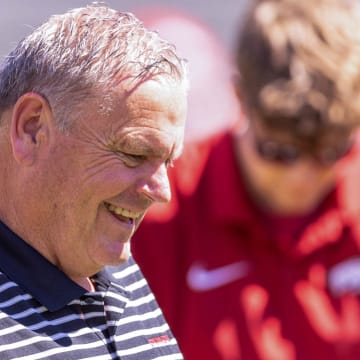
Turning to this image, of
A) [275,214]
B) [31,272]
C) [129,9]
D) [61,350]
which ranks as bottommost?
[61,350]

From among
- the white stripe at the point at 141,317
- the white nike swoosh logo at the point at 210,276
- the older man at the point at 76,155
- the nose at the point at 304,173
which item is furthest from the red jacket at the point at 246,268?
the older man at the point at 76,155

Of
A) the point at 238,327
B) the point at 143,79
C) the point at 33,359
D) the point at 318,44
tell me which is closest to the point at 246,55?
the point at 318,44

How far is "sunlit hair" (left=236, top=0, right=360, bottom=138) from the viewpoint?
3.33m

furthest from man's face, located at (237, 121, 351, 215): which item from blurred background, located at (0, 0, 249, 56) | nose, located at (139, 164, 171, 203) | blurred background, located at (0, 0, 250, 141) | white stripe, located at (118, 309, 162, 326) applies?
blurred background, located at (0, 0, 249, 56)

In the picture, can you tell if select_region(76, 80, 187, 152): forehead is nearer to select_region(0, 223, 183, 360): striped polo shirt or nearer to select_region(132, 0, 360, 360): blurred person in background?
select_region(0, 223, 183, 360): striped polo shirt

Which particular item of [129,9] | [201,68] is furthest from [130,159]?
[129,9]

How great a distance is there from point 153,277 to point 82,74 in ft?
4.20

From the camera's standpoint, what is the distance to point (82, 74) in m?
2.18

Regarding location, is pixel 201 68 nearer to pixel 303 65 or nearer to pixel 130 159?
pixel 303 65

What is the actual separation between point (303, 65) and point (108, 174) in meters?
1.28

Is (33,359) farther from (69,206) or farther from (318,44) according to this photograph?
(318,44)

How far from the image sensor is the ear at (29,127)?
87.0 inches

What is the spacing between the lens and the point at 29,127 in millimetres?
2229

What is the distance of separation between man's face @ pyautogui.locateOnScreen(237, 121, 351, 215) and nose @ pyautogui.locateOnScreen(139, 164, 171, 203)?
3.71 ft
